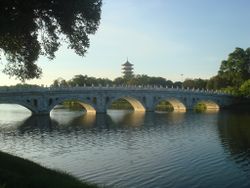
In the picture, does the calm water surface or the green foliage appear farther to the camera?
the green foliage

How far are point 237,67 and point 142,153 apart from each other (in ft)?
272

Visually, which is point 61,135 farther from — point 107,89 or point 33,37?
point 107,89

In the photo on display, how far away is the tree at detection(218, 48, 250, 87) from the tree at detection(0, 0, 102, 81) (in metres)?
87.7

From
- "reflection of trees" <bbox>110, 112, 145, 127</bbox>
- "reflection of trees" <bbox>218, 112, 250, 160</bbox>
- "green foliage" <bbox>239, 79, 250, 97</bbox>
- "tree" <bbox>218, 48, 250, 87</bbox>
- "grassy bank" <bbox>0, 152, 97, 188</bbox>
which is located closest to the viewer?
"grassy bank" <bbox>0, 152, 97, 188</bbox>

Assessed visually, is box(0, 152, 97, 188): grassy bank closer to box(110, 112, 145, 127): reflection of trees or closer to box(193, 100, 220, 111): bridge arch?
box(110, 112, 145, 127): reflection of trees

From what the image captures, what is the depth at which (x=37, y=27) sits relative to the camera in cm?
2402

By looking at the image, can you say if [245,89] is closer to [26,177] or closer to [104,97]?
[104,97]

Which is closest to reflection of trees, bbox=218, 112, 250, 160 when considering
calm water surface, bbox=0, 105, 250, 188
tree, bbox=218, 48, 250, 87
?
calm water surface, bbox=0, 105, 250, 188

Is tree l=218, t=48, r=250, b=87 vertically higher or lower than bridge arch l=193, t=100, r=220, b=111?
higher

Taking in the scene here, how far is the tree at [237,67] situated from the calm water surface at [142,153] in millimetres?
62020

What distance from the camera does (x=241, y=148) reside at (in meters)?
33.0

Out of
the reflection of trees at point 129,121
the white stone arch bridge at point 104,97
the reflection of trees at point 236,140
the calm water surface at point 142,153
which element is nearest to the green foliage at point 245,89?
the white stone arch bridge at point 104,97

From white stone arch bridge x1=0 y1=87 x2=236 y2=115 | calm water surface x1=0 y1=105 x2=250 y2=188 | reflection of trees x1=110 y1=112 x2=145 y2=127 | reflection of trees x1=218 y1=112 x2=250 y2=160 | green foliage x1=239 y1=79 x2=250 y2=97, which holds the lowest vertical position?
calm water surface x1=0 y1=105 x2=250 y2=188

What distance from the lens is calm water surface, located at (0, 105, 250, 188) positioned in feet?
77.2
